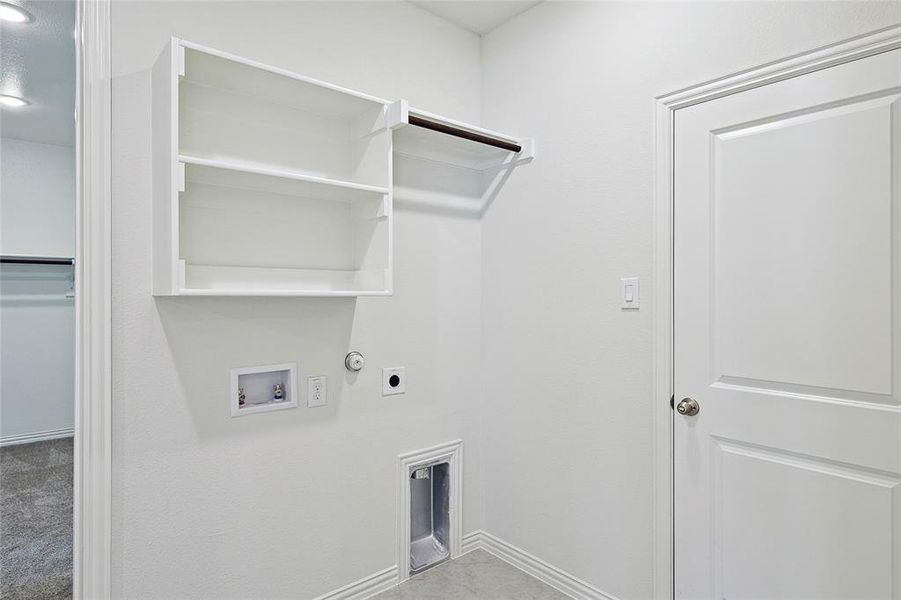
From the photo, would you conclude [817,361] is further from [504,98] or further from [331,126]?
[331,126]

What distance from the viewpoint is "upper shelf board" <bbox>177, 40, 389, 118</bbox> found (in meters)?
1.59

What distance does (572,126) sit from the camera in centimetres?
221

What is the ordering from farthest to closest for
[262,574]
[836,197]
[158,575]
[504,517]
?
[504,517] < [262,574] < [158,575] < [836,197]

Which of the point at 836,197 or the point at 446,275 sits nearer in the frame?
the point at 836,197

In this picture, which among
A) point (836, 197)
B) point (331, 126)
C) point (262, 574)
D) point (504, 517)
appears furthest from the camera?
point (504, 517)

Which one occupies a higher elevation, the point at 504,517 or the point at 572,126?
the point at 572,126

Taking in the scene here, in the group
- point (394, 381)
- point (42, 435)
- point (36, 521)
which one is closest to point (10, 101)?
point (42, 435)

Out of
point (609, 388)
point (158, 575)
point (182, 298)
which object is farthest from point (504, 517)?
point (182, 298)

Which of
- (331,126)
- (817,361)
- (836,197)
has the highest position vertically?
(331,126)

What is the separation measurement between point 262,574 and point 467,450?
3.50 feet

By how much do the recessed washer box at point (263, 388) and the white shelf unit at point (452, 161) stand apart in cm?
90

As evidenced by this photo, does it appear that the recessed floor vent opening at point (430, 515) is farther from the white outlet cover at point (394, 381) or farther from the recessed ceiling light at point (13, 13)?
the recessed ceiling light at point (13, 13)

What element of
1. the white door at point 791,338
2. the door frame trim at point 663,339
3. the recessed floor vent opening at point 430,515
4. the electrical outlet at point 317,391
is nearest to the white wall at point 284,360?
the electrical outlet at point 317,391

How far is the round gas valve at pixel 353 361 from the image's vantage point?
2.12 metres
